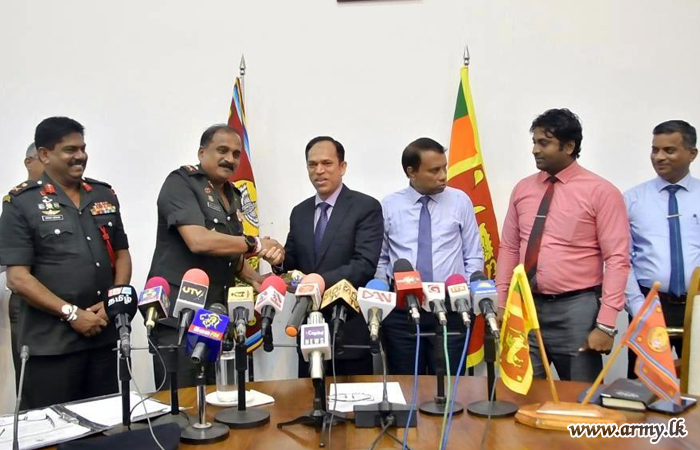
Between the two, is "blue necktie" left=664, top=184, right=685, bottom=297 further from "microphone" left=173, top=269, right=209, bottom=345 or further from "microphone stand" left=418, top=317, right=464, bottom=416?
"microphone" left=173, top=269, right=209, bottom=345

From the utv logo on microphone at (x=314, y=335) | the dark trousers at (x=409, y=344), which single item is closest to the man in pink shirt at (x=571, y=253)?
the dark trousers at (x=409, y=344)

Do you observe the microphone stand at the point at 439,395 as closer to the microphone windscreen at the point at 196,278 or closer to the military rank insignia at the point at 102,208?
the microphone windscreen at the point at 196,278

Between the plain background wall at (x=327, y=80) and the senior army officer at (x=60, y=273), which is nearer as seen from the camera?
the senior army officer at (x=60, y=273)

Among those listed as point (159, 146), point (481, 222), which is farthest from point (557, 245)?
point (159, 146)

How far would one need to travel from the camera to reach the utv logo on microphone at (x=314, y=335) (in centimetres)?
132

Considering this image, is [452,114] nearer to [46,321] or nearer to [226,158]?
[226,158]

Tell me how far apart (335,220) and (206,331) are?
A: 4.34 ft

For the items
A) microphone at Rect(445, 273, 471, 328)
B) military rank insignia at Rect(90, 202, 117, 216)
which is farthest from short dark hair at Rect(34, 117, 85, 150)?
microphone at Rect(445, 273, 471, 328)

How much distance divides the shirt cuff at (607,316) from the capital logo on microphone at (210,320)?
1598 millimetres

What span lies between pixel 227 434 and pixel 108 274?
4.42ft

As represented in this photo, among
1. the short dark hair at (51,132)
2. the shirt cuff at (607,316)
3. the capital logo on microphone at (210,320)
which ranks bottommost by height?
the shirt cuff at (607,316)

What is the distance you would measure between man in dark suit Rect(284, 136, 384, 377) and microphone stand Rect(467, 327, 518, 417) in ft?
3.12

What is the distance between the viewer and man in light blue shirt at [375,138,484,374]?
8.59 ft

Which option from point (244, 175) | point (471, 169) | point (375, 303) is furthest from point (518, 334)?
point (244, 175)
